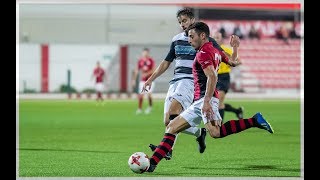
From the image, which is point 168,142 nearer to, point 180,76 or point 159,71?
point 159,71

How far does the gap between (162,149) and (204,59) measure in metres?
1.03

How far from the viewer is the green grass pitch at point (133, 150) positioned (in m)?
8.26

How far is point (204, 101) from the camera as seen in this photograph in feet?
24.5

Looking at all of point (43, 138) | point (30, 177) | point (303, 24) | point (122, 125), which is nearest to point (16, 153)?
point (30, 177)

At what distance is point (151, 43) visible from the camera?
1447 inches

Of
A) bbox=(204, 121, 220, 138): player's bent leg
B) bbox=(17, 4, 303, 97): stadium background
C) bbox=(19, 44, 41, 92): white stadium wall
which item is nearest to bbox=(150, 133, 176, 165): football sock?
bbox=(204, 121, 220, 138): player's bent leg

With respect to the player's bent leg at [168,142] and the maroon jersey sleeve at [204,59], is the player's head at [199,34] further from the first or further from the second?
the player's bent leg at [168,142]

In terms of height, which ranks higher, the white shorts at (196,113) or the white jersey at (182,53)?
the white jersey at (182,53)

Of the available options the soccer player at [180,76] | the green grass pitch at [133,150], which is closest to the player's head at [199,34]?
the soccer player at [180,76]

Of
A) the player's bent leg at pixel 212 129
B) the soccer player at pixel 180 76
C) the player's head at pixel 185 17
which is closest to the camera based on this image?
the player's bent leg at pixel 212 129

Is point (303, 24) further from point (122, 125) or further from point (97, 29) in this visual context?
point (97, 29)

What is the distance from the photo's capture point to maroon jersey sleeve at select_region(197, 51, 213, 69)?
24.7 feet

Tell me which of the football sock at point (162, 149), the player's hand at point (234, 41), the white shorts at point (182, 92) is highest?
the player's hand at point (234, 41)

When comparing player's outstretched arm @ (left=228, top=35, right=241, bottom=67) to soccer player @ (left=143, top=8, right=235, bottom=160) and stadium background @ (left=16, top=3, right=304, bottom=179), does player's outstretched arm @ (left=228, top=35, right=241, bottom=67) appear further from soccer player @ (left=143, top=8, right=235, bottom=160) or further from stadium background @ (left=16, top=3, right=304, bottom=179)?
stadium background @ (left=16, top=3, right=304, bottom=179)
